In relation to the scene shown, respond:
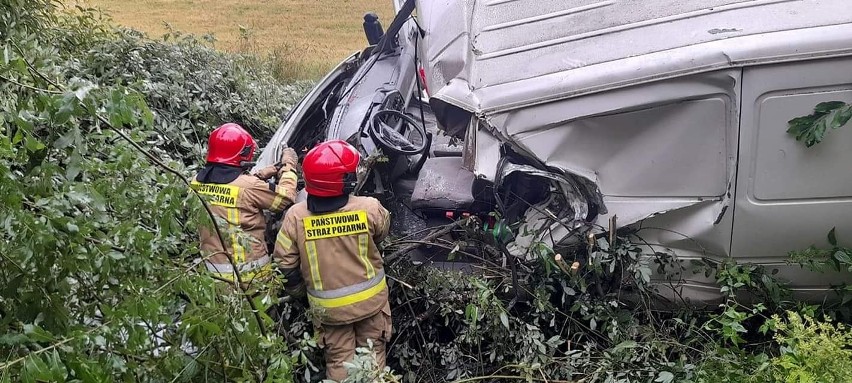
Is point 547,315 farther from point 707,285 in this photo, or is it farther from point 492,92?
point 492,92

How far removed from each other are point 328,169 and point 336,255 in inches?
16.9

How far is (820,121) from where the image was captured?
256 centimetres

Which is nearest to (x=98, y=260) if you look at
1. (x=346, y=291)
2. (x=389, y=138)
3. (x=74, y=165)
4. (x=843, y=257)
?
(x=74, y=165)

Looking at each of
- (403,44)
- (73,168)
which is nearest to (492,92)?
(73,168)

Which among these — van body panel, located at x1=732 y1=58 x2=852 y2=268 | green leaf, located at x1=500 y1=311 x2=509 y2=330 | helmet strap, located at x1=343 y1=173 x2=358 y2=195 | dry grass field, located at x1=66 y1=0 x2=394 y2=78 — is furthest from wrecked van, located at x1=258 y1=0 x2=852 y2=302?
dry grass field, located at x1=66 y1=0 x2=394 y2=78

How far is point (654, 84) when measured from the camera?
2715 millimetres

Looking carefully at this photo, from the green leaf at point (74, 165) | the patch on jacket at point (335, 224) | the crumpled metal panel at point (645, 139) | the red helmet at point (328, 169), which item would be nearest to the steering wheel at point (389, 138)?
the red helmet at point (328, 169)

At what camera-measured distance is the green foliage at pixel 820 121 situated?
2504mm

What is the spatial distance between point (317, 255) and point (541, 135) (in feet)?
4.05

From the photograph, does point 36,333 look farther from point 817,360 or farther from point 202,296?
point 817,360

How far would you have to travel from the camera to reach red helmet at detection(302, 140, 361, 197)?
299 centimetres

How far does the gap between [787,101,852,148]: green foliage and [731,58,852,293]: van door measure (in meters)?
Answer: 0.03

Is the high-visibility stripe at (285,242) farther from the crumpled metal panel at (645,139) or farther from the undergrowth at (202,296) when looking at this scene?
the crumpled metal panel at (645,139)

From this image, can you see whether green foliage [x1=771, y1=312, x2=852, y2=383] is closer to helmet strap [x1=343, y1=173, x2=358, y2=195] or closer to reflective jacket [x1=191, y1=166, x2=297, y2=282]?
helmet strap [x1=343, y1=173, x2=358, y2=195]
